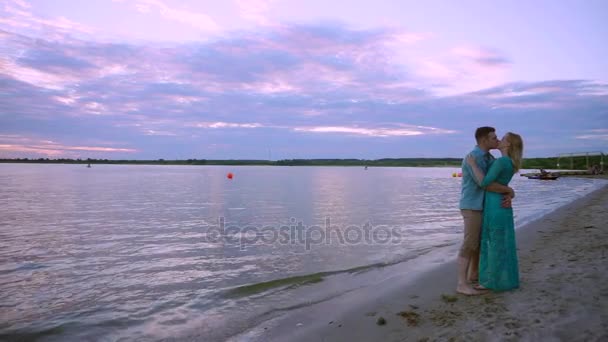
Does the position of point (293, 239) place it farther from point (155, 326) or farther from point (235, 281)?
point (155, 326)

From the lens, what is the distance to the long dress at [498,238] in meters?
5.59

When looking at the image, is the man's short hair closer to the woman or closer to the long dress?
the woman

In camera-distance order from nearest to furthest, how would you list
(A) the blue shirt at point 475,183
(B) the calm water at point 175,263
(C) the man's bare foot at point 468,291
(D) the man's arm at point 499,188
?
(D) the man's arm at point 499,188
(A) the blue shirt at point 475,183
(C) the man's bare foot at point 468,291
(B) the calm water at point 175,263

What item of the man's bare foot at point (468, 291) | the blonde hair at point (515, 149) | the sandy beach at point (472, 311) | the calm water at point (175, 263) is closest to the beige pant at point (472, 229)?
the man's bare foot at point (468, 291)

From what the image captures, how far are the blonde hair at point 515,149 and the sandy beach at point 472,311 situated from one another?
1885 millimetres

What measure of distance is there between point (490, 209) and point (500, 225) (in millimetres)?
256

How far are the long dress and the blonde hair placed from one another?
0.11 meters

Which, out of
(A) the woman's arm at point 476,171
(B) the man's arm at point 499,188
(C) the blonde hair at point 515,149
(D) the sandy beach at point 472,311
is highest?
(C) the blonde hair at point 515,149

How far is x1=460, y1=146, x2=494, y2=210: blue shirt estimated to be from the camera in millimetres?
5805

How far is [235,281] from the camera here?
30.1ft

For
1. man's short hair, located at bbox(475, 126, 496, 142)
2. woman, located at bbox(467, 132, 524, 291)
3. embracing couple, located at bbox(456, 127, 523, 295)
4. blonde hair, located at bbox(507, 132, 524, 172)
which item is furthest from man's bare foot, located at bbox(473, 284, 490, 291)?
man's short hair, located at bbox(475, 126, 496, 142)

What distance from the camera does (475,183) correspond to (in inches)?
229

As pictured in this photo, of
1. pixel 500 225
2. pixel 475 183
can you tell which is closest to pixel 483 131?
pixel 475 183

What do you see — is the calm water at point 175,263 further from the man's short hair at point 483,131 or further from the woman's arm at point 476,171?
the man's short hair at point 483,131
